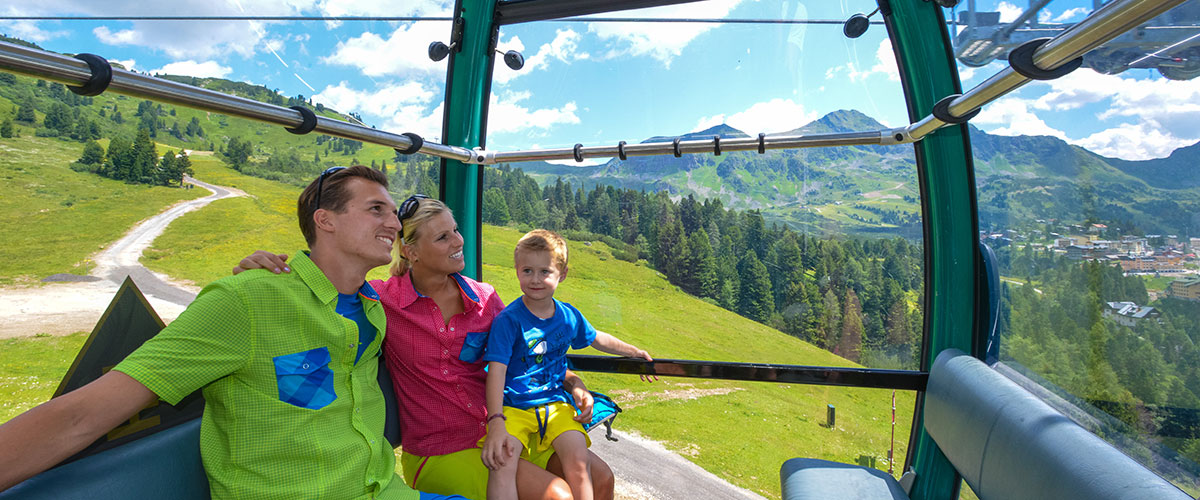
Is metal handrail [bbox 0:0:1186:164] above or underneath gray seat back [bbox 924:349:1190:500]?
above

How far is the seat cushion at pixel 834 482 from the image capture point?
1689 mm

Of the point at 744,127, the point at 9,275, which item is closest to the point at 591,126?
the point at 744,127

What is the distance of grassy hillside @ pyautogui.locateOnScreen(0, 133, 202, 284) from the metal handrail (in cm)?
173

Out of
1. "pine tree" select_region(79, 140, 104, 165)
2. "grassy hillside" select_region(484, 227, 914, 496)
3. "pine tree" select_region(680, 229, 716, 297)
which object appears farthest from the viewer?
"pine tree" select_region(680, 229, 716, 297)

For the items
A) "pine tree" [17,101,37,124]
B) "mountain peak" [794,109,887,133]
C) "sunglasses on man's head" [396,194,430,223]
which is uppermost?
"mountain peak" [794,109,887,133]

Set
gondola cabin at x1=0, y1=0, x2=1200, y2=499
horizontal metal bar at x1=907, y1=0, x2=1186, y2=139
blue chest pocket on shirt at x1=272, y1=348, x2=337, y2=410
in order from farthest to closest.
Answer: gondola cabin at x1=0, y1=0, x2=1200, y2=499
blue chest pocket on shirt at x1=272, y1=348, x2=337, y2=410
horizontal metal bar at x1=907, y1=0, x2=1186, y2=139

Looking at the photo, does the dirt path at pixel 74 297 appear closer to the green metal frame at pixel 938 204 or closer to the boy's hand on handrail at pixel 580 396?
the boy's hand on handrail at pixel 580 396

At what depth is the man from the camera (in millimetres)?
890

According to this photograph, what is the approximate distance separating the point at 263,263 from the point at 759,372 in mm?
1688

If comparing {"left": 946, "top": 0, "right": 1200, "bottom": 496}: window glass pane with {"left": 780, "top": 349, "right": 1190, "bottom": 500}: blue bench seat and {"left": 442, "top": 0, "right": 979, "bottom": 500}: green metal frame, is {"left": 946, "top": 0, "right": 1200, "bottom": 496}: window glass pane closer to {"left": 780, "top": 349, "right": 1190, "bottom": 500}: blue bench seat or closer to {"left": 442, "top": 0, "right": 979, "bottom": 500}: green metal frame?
{"left": 442, "top": 0, "right": 979, "bottom": 500}: green metal frame

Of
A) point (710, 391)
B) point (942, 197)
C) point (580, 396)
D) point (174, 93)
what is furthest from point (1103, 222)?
point (174, 93)

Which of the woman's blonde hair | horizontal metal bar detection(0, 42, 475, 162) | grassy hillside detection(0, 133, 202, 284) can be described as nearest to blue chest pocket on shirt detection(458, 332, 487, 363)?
the woman's blonde hair

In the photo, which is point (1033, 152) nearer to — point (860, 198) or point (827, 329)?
point (860, 198)

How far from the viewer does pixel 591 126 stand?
9.30 feet
